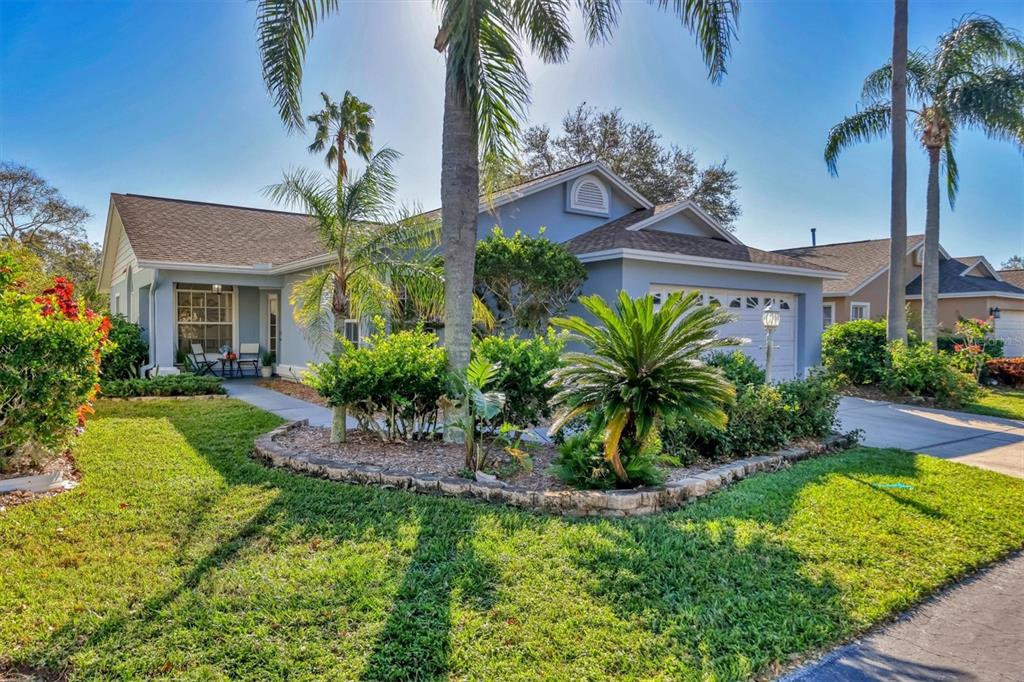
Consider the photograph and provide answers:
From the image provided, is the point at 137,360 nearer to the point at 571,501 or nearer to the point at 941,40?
the point at 571,501

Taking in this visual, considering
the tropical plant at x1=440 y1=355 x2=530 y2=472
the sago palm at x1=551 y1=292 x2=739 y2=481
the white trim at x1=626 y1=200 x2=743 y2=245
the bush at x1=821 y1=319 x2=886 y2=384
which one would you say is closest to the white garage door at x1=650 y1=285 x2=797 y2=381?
the bush at x1=821 y1=319 x2=886 y2=384

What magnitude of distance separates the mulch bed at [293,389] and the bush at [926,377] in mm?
12792

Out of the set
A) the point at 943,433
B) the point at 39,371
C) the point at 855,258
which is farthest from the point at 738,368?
the point at 855,258

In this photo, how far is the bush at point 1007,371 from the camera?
1636cm

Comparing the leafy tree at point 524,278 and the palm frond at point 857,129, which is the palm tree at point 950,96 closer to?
the palm frond at point 857,129

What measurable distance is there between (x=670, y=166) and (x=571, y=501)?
27823 mm

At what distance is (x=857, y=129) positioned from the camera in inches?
643

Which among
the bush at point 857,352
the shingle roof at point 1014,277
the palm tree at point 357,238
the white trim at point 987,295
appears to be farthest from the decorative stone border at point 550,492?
the shingle roof at point 1014,277

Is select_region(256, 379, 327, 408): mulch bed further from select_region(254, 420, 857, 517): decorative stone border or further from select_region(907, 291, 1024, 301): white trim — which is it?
select_region(907, 291, 1024, 301): white trim

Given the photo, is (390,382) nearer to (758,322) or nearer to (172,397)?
→ (172,397)

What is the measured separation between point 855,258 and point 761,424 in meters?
22.4

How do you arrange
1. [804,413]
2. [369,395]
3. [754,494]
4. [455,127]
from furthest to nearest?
1. [804,413]
2. [455,127]
3. [369,395]
4. [754,494]

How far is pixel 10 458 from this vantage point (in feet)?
19.3

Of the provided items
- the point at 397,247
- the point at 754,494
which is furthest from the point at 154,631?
the point at 397,247
